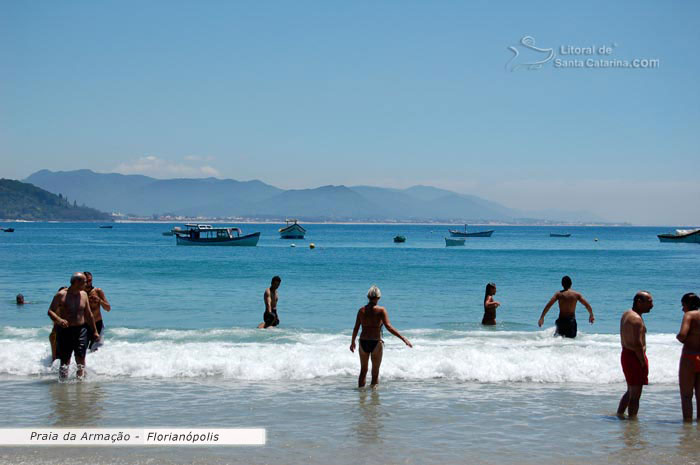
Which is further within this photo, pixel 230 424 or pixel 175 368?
pixel 175 368

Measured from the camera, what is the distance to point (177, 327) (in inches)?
776

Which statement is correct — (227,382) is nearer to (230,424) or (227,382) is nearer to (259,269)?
(230,424)

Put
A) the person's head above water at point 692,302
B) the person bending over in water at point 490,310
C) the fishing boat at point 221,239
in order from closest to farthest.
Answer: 1. the person's head above water at point 692,302
2. the person bending over in water at point 490,310
3. the fishing boat at point 221,239

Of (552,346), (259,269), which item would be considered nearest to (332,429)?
(552,346)

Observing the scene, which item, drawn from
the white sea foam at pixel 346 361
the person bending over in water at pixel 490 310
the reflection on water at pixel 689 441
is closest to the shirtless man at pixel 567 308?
the white sea foam at pixel 346 361

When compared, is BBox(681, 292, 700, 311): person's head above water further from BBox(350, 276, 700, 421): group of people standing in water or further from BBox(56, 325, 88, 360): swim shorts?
BBox(56, 325, 88, 360): swim shorts

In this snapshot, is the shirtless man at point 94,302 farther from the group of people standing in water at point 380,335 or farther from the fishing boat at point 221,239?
the fishing boat at point 221,239

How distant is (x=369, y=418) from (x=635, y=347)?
147 inches

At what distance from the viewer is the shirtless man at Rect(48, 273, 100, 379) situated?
11109 millimetres

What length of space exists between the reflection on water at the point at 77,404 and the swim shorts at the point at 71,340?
584 mm

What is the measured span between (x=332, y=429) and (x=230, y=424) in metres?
1.45

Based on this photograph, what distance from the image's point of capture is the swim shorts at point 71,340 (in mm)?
11289
